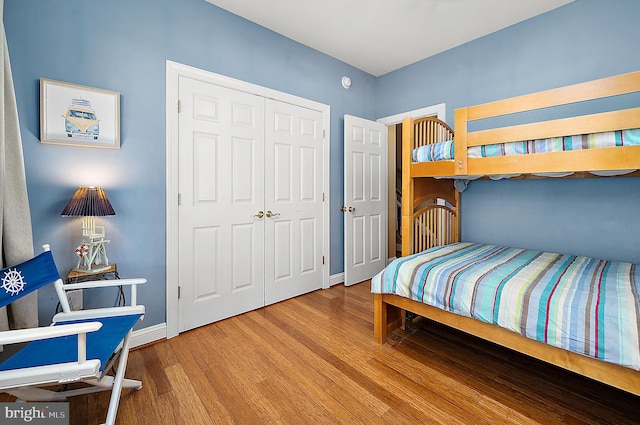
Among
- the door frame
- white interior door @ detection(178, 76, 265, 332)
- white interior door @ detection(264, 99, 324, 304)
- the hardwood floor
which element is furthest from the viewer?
white interior door @ detection(264, 99, 324, 304)

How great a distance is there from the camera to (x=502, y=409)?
4.86 feet

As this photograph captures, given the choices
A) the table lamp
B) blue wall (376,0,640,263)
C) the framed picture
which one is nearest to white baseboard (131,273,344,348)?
the table lamp

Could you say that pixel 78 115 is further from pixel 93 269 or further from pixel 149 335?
pixel 149 335

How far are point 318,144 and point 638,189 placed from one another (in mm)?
2741

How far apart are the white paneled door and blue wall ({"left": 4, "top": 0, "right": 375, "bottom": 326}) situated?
21 cm

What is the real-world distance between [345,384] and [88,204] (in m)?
1.89

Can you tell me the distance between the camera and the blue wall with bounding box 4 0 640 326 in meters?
1.77

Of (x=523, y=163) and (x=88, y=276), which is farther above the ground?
(x=523, y=163)

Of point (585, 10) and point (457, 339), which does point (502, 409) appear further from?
point (585, 10)

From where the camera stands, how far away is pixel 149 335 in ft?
7.03

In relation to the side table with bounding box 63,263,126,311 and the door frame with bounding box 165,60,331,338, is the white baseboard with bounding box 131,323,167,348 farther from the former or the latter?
the side table with bounding box 63,263,126,311

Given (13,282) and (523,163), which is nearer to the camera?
(13,282)

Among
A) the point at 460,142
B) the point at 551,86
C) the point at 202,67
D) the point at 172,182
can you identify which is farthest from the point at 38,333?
the point at 551,86

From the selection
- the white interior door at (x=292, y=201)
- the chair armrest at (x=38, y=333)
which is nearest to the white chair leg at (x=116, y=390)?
the chair armrest at (x=38, y=333)
